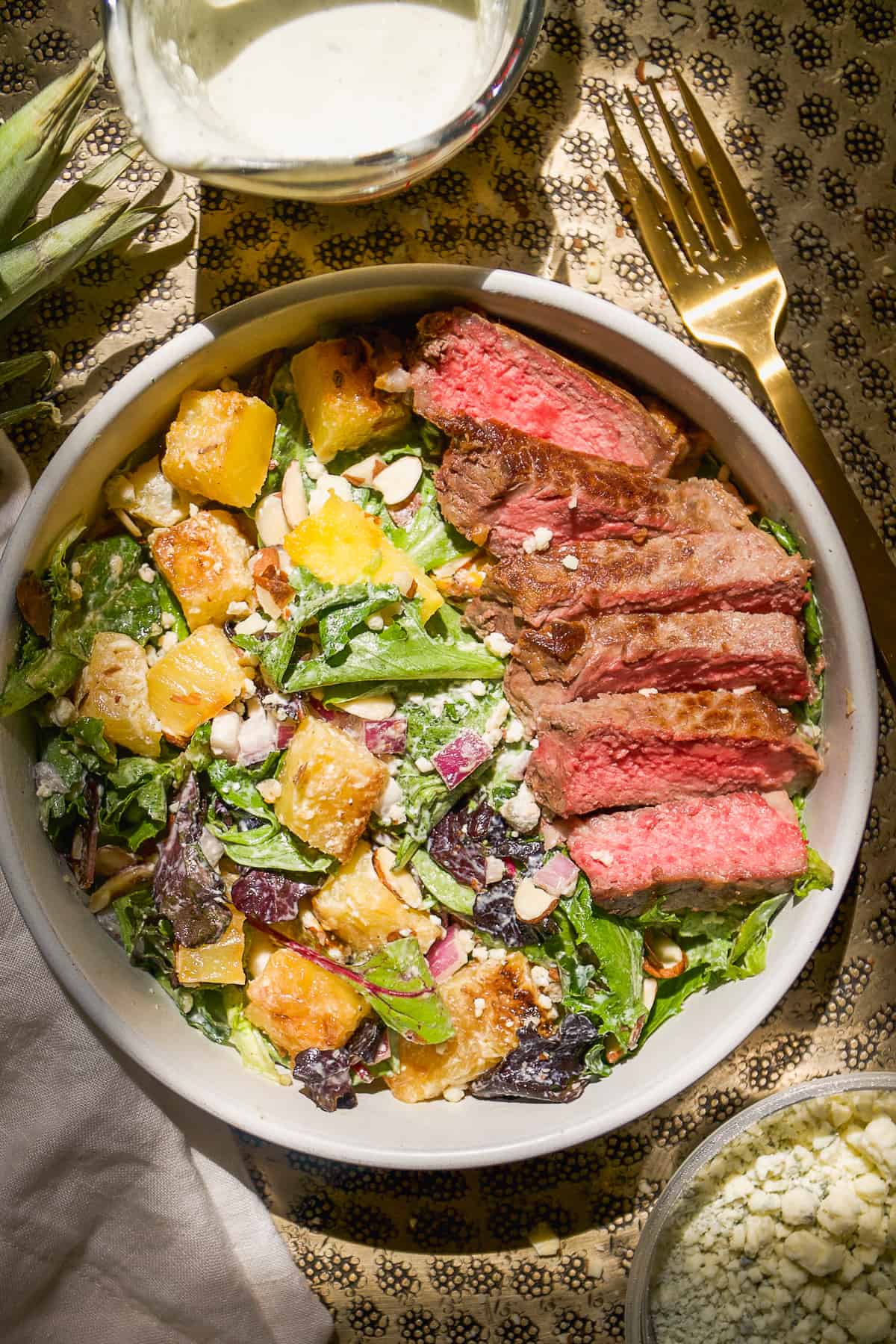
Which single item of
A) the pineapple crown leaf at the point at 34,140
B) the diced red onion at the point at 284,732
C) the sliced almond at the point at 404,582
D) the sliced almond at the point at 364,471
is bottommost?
the diced red onion at the point at 284,732

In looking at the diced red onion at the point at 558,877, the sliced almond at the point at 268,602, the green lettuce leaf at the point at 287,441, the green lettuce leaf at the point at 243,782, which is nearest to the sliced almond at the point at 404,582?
the sliced almond at the point at 268,602

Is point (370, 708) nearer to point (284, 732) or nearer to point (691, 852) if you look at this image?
point (284, 732)

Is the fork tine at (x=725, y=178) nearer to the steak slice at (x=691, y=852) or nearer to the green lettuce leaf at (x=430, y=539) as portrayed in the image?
the green lettuce leaf at (x=430, y=539)

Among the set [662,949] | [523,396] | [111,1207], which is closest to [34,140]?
[523,396]

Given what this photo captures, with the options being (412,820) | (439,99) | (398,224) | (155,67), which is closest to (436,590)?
(412,820)

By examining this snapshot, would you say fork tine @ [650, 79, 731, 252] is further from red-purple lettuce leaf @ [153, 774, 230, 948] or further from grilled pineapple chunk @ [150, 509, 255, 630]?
red-purple lettuce leaf @ [153, 774, 230, 948]
